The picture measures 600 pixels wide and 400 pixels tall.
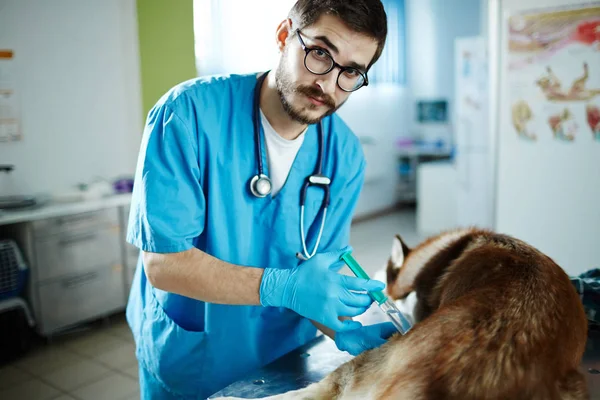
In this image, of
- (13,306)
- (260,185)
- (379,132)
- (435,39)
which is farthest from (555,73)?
(435,39)

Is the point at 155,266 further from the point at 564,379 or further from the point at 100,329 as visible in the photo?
the point at 100,329

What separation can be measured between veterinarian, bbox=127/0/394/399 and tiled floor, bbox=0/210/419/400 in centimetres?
147

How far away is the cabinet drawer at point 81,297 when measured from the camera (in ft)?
9.76

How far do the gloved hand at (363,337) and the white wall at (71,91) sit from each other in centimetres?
292

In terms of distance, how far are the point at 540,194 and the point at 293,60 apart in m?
2.20

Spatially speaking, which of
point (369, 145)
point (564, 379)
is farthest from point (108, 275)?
point (369, 145)

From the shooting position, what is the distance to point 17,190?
3248mm

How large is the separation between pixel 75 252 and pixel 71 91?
46.7 inches

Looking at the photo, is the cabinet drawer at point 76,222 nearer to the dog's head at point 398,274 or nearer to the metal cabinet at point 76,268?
the metal cabinet at point 76,268

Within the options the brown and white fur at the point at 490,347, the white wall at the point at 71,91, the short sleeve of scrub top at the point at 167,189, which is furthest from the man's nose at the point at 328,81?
the white wall at the point at 71,91

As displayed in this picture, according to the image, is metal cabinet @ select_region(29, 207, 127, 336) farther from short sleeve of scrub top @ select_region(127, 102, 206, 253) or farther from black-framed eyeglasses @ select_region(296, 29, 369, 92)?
black-framed eyeglasses @ select_region(296, 29, 369, 92)

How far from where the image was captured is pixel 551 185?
2795 mm

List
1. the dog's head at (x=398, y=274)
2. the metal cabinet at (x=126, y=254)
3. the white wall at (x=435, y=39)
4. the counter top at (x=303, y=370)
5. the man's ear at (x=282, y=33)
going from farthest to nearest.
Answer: the white wall at (x=435, y=39) → the metal cabinet at (x=126, y=254) → the dog's head at (x=398, y=274) → the man's ear at (x=282, y=33) → the counter top at (x=303, y=370)

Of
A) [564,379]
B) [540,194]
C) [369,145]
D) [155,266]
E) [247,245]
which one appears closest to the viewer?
[564,379]
